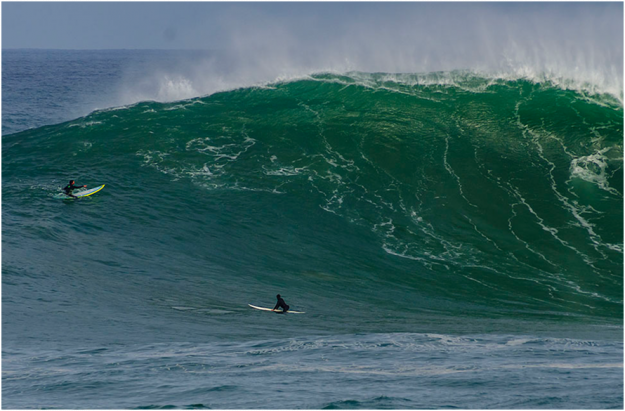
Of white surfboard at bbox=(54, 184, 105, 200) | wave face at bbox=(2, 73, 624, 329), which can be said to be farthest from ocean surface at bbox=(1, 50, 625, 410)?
white surfboard at bbox=(54, 184, 105, 200)

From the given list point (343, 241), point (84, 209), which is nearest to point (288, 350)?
point (343, 241)

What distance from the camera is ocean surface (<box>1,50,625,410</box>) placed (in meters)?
12.2

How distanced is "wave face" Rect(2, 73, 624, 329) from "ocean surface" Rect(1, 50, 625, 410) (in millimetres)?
85

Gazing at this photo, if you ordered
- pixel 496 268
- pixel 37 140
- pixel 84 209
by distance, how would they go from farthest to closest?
pixel 37 140 → pixel 84 209 → pixel 496 268

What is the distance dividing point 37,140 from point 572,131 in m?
22.9

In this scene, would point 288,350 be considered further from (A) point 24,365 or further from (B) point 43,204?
(B) point 43,204

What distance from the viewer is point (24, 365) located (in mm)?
13188

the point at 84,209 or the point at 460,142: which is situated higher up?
the point at 460,142

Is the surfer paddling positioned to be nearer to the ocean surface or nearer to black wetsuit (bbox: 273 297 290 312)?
black wetsuit (bbox: 273 297 290 312)

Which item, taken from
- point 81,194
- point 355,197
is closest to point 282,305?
point 355,197

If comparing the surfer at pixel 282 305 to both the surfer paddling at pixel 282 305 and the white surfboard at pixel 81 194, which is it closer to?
the surfer paddling at pixel 282 305

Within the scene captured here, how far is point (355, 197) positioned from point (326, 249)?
3266 millimetres

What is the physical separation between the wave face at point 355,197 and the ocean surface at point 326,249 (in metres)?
0.08

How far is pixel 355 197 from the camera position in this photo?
72.0ft
